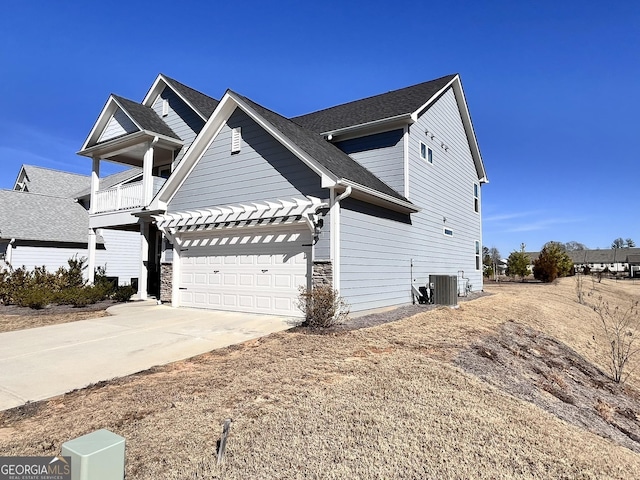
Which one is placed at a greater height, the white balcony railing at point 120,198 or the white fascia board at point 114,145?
the white fascia board at point 114,145

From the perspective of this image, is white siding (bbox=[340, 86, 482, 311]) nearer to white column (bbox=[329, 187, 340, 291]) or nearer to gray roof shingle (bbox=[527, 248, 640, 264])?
white column (bbox=[329, 187, 340, 291])

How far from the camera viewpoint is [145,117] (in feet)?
49.6

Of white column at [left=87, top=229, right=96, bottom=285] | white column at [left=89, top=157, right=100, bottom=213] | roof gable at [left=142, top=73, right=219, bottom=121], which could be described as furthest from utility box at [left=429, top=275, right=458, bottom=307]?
white column at [left=89, top=157, right=100, bottom=213]

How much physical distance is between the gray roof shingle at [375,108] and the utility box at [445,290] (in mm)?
5500

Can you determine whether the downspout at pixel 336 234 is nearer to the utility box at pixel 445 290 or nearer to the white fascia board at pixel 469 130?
the utility box at pixel 445 290

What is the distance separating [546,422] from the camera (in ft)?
13.6

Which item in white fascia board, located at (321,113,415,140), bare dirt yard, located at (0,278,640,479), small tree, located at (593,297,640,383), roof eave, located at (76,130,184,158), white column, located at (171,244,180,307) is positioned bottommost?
small tree, located at (593,297,640,383)

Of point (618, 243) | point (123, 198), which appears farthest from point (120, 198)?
point (618, 243)

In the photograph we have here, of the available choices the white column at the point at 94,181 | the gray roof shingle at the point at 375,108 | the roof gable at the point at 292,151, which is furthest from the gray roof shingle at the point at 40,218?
the gray roof shingle at the point at 375,108

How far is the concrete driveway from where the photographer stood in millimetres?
5238

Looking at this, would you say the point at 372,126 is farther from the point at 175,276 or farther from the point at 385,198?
the point at 175,276

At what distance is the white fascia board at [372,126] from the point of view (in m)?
11.7

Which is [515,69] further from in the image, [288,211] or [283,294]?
[283,294]

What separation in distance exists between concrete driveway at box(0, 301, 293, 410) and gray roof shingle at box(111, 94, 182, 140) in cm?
741
